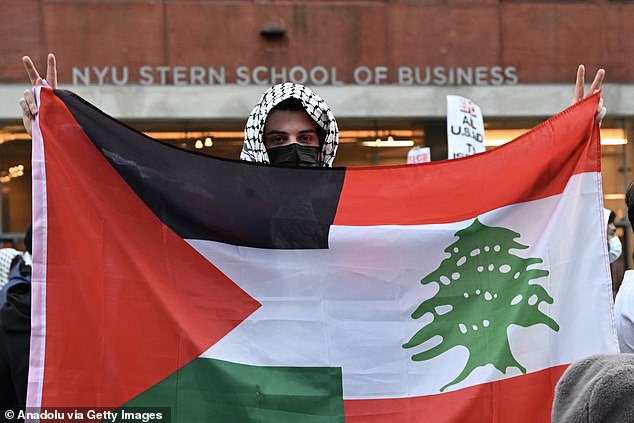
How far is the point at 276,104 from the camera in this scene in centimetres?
398

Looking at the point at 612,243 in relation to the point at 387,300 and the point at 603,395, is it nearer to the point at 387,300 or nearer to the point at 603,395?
the point at 387,300

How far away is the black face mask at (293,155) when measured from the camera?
157 inches

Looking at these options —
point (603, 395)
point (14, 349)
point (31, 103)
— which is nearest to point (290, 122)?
point (31, 103)

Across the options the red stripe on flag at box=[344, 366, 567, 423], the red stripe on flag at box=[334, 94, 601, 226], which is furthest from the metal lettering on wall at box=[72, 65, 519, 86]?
the red stripe on flag at box=[344, 366, 567, 423]

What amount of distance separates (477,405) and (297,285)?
0.65 meters

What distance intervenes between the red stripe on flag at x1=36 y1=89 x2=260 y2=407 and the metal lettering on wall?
13.0m

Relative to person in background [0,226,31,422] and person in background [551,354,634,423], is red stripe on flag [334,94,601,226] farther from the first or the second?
person in background [551,354,634,423]

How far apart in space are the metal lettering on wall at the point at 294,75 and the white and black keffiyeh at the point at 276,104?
41.4 feet

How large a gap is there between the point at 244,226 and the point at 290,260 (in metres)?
0.18

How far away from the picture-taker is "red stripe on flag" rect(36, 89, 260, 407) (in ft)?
11.1

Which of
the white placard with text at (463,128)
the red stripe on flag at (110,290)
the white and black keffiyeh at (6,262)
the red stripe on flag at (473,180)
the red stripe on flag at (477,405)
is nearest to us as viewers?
the red stripe on flag at (110,290)

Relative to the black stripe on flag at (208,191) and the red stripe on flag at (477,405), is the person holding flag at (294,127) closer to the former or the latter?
the black stripe on flag at (208,191)

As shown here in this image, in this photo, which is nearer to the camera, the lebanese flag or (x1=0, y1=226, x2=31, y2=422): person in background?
the lebanese flag

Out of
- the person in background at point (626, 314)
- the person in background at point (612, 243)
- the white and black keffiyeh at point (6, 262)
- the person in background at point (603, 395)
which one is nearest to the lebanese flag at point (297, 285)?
the person in background at point (626, 314)
